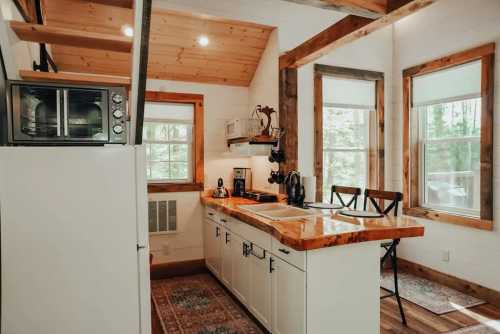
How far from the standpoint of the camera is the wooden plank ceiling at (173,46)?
3.16 metres

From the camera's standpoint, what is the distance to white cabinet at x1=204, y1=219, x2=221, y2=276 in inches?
142

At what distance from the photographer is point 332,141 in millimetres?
4008

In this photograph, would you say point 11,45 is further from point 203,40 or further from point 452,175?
point 452,175

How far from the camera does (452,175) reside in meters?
3.58

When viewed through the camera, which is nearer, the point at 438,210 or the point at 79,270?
the point at 79,270

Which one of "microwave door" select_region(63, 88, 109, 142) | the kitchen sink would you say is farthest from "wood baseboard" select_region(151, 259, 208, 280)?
"microwave door" select_region(63, 88, 109, 142)

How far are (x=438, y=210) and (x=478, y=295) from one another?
0.91 m

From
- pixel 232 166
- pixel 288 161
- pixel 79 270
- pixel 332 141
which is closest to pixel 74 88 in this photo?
pixel 79 270

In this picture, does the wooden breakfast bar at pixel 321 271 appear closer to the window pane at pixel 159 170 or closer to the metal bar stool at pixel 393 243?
the metal bar stool at pixel 393 243

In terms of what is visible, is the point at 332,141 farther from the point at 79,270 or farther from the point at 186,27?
the point at 79,270

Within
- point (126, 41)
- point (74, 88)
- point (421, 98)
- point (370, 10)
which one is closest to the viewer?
point (74, 88)

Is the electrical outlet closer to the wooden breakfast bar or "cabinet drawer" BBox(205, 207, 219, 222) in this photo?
the wooden breakfast bar

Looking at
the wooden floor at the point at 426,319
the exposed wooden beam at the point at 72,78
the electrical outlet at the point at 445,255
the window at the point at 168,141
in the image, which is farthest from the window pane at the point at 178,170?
the electrical outlet at the point at 445,255

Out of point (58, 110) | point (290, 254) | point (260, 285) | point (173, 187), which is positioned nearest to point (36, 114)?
point (58, 110)
